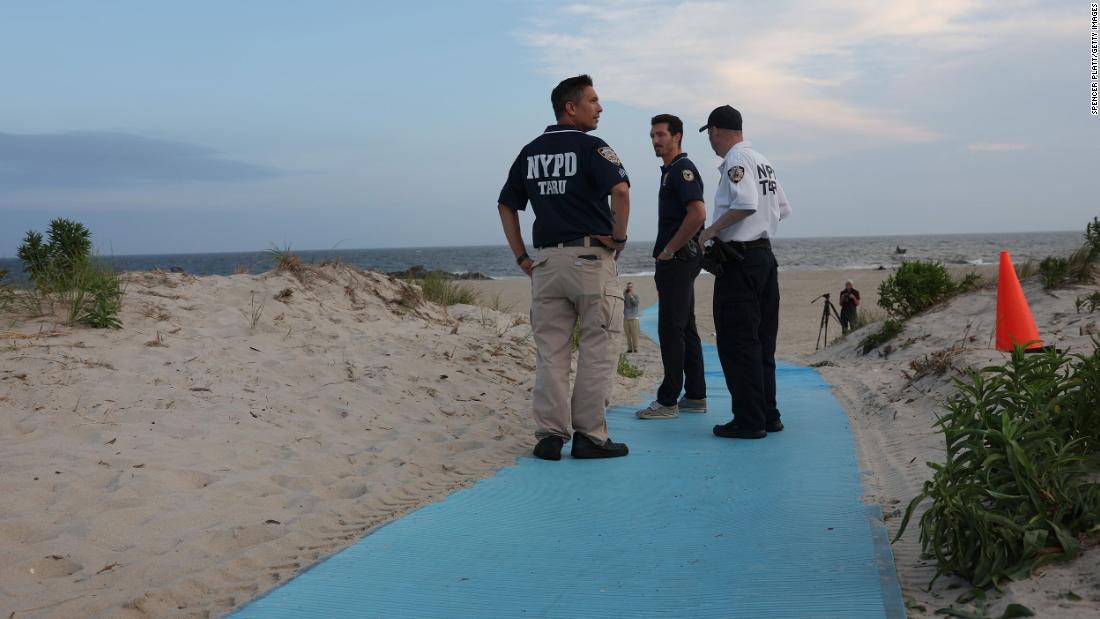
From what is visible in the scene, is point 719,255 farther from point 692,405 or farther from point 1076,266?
point 1076,266

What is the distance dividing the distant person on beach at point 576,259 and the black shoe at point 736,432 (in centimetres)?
71

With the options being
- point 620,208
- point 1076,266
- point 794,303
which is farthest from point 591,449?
point 794,303

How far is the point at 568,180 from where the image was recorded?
453 cm

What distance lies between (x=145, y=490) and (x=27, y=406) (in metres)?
1.38

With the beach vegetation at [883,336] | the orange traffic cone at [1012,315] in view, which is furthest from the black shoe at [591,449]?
the beach vegetation at [883,336]

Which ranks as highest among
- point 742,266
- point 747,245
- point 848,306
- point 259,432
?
point 747,245

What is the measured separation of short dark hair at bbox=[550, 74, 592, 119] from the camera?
461 cm

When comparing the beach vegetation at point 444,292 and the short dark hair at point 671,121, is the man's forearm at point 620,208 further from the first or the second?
the beach vegetation at point 444,292

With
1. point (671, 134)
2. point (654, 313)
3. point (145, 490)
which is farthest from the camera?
point (654, 313)

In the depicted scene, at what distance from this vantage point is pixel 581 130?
4.65 meters

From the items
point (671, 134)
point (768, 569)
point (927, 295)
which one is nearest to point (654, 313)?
point (927, 295)

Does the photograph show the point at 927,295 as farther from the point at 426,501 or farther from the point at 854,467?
the point at 426,501

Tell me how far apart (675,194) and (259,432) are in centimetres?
294

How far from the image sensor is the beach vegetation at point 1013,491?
2289mm
